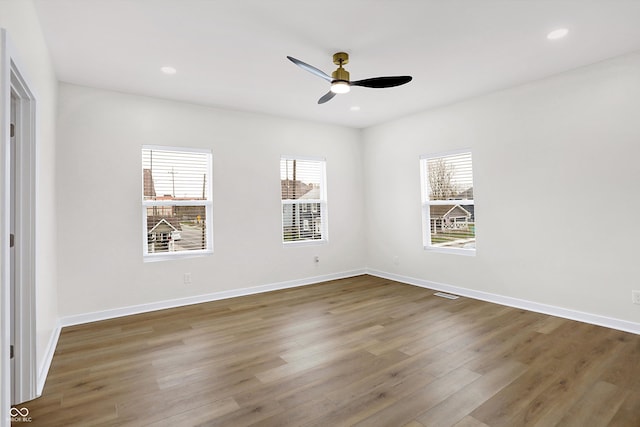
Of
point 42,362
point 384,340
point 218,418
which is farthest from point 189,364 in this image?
point 384,340

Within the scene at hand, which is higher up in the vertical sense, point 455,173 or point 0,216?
point 455,173

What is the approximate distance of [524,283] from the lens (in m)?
4.10

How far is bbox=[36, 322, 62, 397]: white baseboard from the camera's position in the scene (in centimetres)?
239

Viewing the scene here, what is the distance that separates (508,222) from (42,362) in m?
4.91

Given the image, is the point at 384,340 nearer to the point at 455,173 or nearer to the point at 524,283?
the point at 524,283

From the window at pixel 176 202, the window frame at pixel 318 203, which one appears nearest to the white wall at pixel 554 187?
the window frame at pixel 318 203

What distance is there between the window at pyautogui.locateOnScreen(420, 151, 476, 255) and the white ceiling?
111 cm

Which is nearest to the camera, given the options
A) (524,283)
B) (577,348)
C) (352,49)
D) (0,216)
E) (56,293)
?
(0,216)

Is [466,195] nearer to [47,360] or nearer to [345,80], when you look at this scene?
[345,80]

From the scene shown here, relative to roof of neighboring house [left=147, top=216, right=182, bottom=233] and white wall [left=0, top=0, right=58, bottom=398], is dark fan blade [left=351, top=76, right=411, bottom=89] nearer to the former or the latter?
white wall [left=0, top=0, right=58, bottom=398]

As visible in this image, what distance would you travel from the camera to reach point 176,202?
176 inches

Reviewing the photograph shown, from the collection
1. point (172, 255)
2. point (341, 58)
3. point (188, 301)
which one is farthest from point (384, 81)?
point (188, 301)

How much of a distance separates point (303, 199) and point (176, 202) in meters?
2.02

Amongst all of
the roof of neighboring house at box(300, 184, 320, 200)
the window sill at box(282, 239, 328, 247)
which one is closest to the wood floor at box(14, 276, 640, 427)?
the window sill at box(282, 239, 328, 247)
